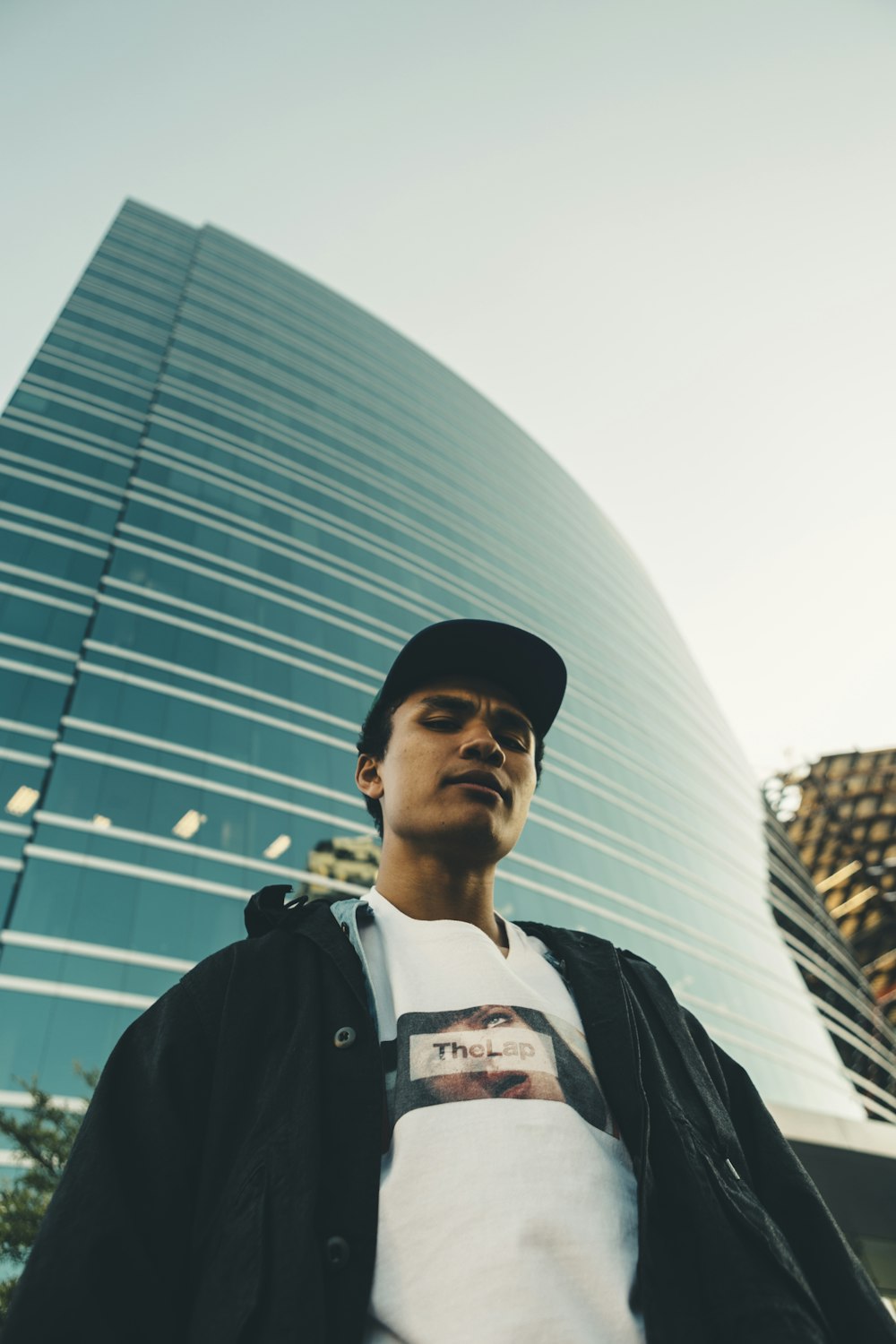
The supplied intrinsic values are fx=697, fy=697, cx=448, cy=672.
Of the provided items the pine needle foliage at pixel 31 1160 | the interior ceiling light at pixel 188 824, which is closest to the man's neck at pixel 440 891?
the pine needle foliage at pixel 31 1160

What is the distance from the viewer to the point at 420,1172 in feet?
4.30

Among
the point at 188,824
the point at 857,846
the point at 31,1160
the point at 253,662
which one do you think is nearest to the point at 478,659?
the point at 31,1160

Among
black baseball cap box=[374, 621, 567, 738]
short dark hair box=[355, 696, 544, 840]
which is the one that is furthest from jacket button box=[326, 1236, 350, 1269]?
black baseball cap box=[374, 621, 567, 738]

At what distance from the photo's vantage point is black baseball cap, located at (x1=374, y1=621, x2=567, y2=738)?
7.69 feet

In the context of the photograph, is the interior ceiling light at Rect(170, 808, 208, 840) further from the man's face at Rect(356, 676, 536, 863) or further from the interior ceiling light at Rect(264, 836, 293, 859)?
the man's face at Rect(356, 676, 536, 863)

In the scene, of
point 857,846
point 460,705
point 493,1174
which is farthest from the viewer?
point 857,846

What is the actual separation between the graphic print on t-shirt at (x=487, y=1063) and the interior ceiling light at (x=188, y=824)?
1878 cm

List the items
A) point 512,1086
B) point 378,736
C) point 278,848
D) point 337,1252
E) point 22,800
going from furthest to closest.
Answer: point 278,848 < point 22,800 < point 378,736 < point 512,1086 < point 337,1252

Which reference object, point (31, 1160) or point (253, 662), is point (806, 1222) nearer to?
point (31, 1160)

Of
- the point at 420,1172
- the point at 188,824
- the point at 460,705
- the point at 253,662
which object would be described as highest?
the point at 253,662

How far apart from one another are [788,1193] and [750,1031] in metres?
28.3

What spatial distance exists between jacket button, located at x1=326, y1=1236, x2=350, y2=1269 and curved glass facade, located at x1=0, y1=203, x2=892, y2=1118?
15.4 m

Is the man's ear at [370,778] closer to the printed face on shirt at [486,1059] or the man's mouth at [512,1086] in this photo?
the printed face on shirt at [486,1059]

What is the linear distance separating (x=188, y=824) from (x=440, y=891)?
18.6 metres
